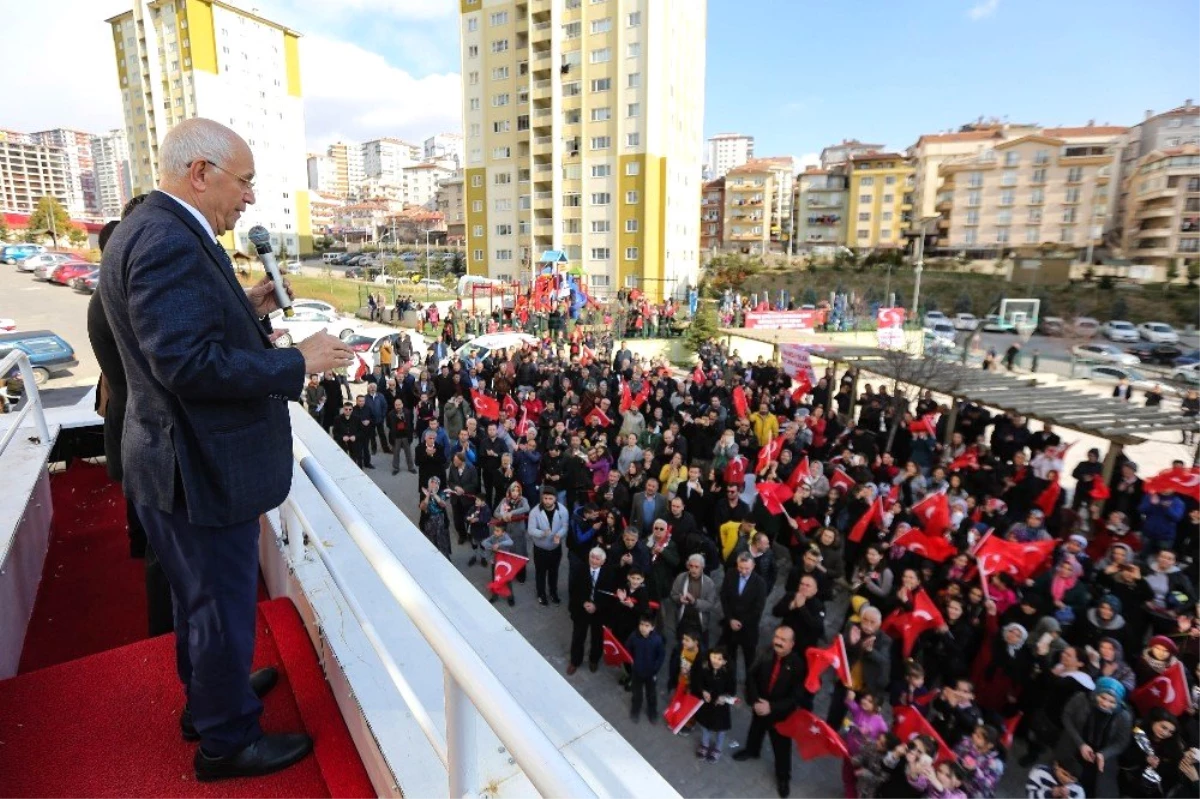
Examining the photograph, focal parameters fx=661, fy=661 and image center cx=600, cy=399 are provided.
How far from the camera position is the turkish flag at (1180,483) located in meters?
8.97

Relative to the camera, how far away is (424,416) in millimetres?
13641

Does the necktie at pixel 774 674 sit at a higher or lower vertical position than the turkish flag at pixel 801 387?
lower

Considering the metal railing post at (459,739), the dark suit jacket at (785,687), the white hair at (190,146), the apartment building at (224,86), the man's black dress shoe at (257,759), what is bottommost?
the dark suit jacket at (785,687)

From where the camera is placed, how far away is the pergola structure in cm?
1051

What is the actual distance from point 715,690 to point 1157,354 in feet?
139

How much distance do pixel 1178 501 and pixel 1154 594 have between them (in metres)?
3.09

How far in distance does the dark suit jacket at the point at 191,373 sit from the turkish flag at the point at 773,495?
7988 mm

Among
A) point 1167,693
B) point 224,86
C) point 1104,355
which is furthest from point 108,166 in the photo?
point 1167,693

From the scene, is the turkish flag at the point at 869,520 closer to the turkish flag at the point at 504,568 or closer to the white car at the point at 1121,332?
the turkish flag at the point at 504,568

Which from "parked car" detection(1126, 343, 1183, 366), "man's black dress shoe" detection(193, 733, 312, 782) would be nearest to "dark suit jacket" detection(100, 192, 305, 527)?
"man's black dress shoe" detection(193, 733, 312, 782)

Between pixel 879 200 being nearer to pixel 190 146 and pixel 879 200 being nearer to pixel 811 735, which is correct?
pixel 811 735

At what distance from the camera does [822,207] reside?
83250 mm

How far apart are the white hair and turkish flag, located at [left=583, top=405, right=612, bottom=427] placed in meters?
11.1

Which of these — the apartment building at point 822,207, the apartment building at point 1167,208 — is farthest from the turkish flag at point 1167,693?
the apartment building at point 822,207
